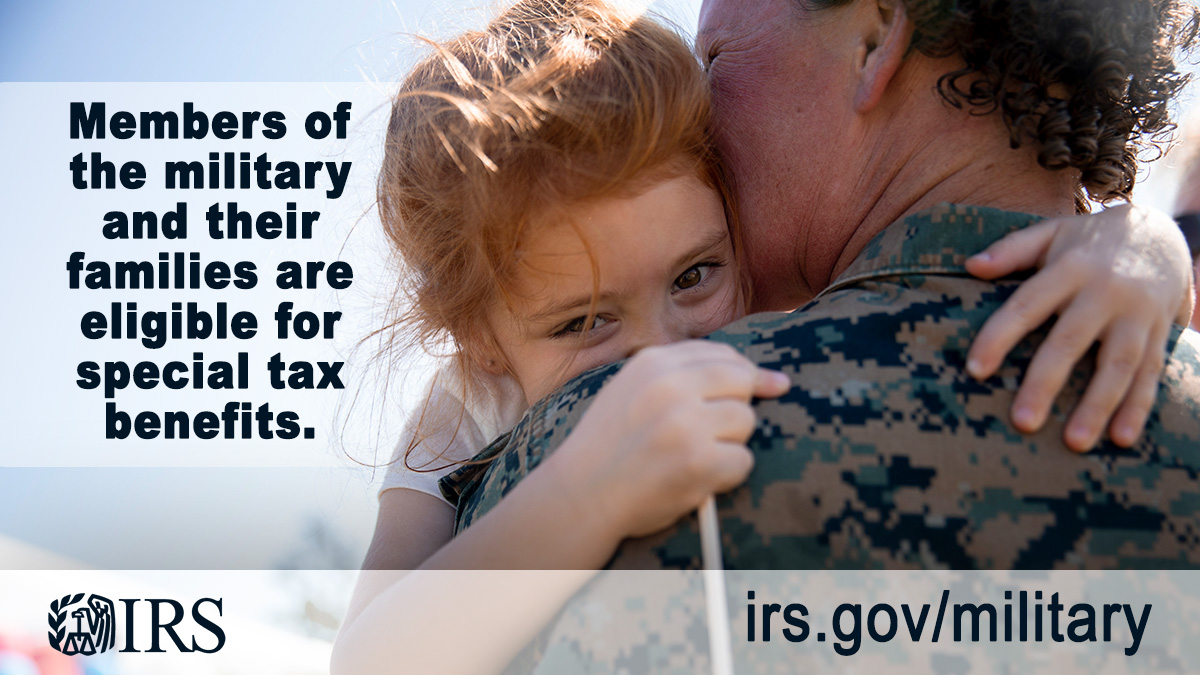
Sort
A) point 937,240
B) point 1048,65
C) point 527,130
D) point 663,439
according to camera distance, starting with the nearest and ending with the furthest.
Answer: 1. point 663,439
2. point 937,240
3. point 1048,65
4. point 527,130

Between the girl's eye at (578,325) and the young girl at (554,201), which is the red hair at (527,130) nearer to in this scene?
the young girl at (554,201)

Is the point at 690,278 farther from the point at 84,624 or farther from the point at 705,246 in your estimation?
the point at 84,624

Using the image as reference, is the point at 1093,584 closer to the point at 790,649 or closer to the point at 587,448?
the point at 790,649

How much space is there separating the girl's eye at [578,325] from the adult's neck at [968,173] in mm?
690

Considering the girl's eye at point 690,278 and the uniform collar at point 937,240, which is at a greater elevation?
the uniform collar at point 937,240

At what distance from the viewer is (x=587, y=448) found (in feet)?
4.01

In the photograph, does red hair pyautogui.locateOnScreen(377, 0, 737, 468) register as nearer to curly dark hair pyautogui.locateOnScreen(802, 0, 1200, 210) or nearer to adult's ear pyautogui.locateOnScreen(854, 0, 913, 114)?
adult's ear pyautogui.locateOnScreen(854, 0, 913, 114)

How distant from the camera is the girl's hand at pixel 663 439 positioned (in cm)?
113

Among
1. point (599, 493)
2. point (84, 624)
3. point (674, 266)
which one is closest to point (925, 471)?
point (599, 493)

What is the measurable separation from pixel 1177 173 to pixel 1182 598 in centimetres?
320

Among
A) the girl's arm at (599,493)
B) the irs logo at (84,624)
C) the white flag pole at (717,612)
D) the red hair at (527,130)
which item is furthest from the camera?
the irs logo at (84,624)

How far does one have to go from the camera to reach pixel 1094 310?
1.28m

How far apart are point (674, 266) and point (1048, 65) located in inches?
33.5

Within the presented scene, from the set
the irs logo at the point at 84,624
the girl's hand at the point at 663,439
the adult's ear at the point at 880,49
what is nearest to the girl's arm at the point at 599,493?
the girl's hand at the point at 663,439
